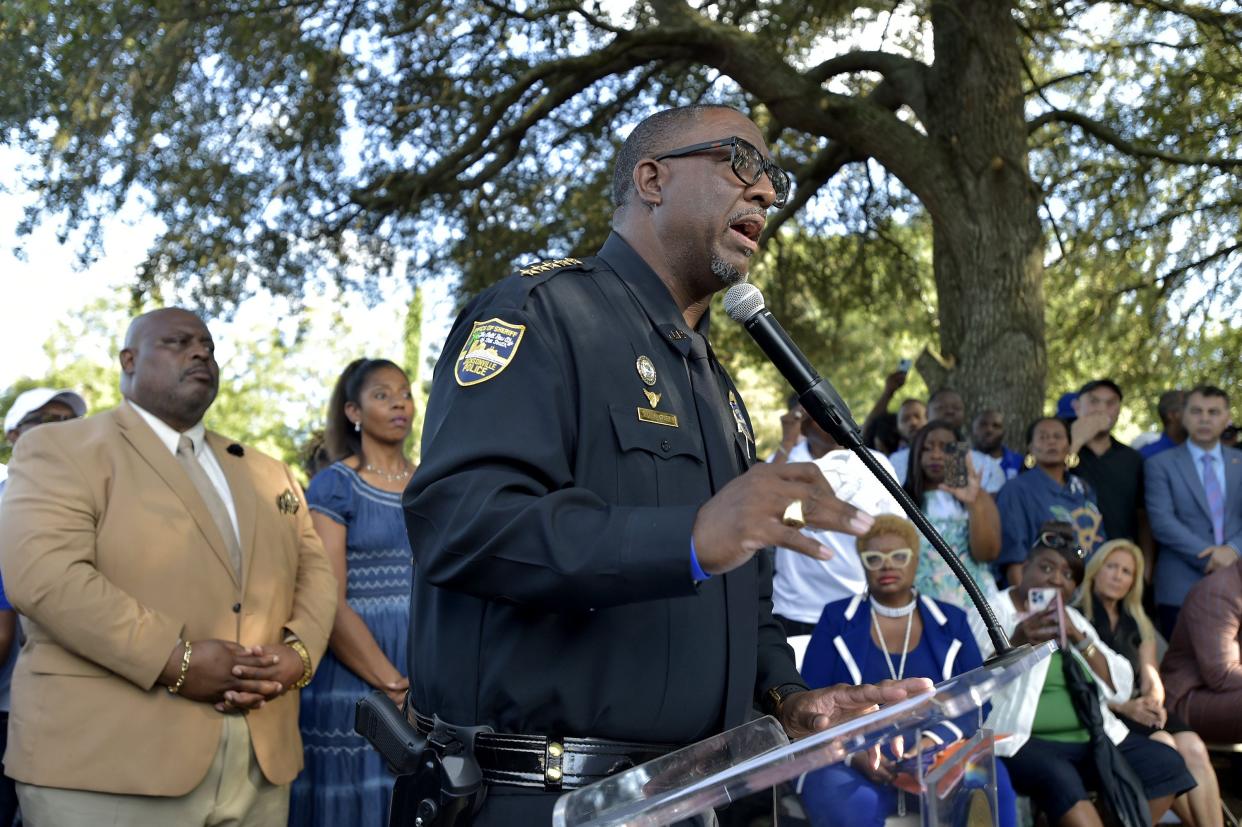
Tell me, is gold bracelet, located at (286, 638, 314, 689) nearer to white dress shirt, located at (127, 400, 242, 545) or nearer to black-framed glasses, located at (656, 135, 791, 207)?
white dress shirt, located at (127, 400, 242, 545)

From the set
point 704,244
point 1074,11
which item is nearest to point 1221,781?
point 704,244

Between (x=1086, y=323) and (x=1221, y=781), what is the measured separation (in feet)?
23.8

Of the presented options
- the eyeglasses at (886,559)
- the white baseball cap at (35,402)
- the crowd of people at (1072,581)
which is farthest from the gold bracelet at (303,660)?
the eyeglasses at (886,559)

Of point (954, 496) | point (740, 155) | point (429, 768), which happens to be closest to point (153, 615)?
point (429, 768)

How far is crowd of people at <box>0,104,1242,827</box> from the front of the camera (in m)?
1.98

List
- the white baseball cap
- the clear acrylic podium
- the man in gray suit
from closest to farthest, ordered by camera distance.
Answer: the clear acrylic podium
the white baseball cap
the man in gray suit

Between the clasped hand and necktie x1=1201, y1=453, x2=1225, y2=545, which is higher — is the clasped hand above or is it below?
below

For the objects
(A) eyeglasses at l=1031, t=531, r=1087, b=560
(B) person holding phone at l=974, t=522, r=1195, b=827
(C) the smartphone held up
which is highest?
(A) eyeglasses at l=1031, t=531, r=1087, b=560

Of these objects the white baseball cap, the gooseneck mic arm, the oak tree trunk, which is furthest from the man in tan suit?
the oak tree trunk

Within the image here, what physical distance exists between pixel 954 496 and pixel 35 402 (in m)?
4.52

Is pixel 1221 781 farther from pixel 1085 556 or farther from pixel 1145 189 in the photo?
pixel 1145 189

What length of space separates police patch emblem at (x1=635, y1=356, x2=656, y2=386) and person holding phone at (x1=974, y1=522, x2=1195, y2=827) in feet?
11.6

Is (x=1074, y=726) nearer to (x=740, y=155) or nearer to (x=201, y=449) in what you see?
(x=201, y=449)

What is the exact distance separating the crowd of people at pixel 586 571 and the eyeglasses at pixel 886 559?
0.04ft
